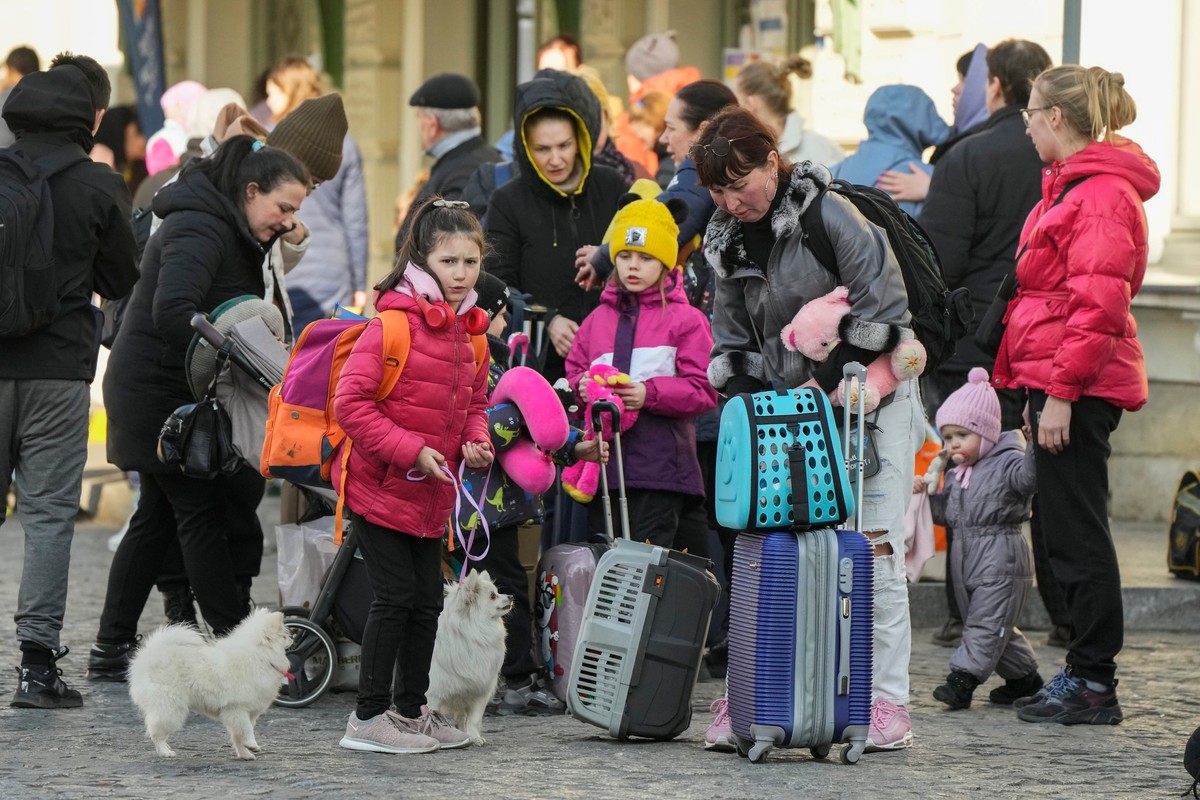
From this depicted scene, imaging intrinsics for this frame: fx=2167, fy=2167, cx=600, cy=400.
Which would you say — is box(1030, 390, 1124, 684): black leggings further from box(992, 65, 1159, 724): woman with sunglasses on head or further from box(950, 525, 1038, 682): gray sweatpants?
box(950, 525, 1038, 682): gray sweatpants

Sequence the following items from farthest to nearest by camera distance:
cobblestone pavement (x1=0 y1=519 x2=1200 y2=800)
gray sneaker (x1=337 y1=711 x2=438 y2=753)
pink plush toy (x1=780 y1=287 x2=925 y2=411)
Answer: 1. pink plush toy (x1=780 y1=287 x2=925 y2=411)
2. gray sneaker (x1=337 y1=711 x2=438 y2=753)
3. cobblestone pavement (x1=0 y1=519 x2=1200 y2=800)

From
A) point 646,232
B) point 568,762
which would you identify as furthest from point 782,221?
point 568,762

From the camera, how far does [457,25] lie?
1997 centimetres

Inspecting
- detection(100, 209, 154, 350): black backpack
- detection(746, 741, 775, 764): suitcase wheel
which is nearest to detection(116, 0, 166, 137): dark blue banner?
detection(100, 209, 154, 350): black backpack

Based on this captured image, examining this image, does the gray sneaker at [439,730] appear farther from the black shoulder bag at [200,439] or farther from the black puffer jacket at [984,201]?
the black puffer jacket at [984,201]

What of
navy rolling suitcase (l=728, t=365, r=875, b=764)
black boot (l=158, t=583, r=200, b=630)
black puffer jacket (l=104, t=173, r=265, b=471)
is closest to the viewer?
navy rolling suitcase (l=728, t=365, r=875, b=764)

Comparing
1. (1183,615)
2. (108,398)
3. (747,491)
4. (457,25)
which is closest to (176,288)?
(108,398)

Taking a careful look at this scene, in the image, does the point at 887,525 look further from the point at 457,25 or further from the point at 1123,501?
the point at 457,25

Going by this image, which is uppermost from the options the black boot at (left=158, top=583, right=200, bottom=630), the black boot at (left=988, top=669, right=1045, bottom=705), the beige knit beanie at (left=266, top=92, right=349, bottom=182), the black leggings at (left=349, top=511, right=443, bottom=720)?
the beige knit beanie at (left=266, top=92, right=349, bottom=182)

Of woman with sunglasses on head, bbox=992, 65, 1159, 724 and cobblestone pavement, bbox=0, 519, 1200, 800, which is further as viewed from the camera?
woman with sunglasses on head, bbox=992, 65, 1159, 724

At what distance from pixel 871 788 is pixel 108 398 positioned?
3079mm

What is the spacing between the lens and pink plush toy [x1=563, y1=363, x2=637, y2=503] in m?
7.10

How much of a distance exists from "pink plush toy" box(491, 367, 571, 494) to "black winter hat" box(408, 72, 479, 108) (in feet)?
12.0

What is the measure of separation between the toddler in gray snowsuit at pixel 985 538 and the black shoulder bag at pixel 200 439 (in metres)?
2.35
